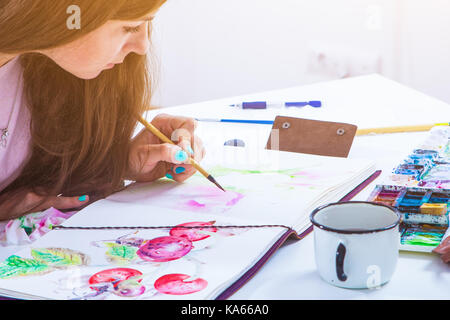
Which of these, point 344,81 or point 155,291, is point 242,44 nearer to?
point 344,81

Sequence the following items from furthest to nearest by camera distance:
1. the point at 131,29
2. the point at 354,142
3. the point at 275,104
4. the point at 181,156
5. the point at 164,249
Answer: the point at 275,104
the point at 354,142
the point at 181,156
the point at 131,29
the point at 164,249

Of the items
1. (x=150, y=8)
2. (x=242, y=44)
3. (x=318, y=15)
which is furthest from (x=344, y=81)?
(x=242, y=44)

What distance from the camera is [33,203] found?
97cm

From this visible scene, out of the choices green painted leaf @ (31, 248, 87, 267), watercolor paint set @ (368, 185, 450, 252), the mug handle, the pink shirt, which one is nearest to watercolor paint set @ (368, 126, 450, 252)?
watercolor paint set @ (368, 185, 450, 252)

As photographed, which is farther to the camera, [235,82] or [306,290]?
[235,82]

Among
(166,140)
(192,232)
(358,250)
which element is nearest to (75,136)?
(166,140)

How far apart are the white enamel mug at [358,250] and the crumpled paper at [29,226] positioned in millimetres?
377

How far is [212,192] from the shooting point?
945 mm

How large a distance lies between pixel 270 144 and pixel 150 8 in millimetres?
413

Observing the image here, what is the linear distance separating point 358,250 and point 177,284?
18 centimetres

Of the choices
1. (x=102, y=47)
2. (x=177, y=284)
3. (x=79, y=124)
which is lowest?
(x=177, y=284)

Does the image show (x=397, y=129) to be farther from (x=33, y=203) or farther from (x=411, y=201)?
(x=33, y=203)

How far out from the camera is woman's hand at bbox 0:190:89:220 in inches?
37.2

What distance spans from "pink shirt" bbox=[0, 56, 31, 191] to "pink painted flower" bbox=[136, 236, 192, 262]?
383 mm
